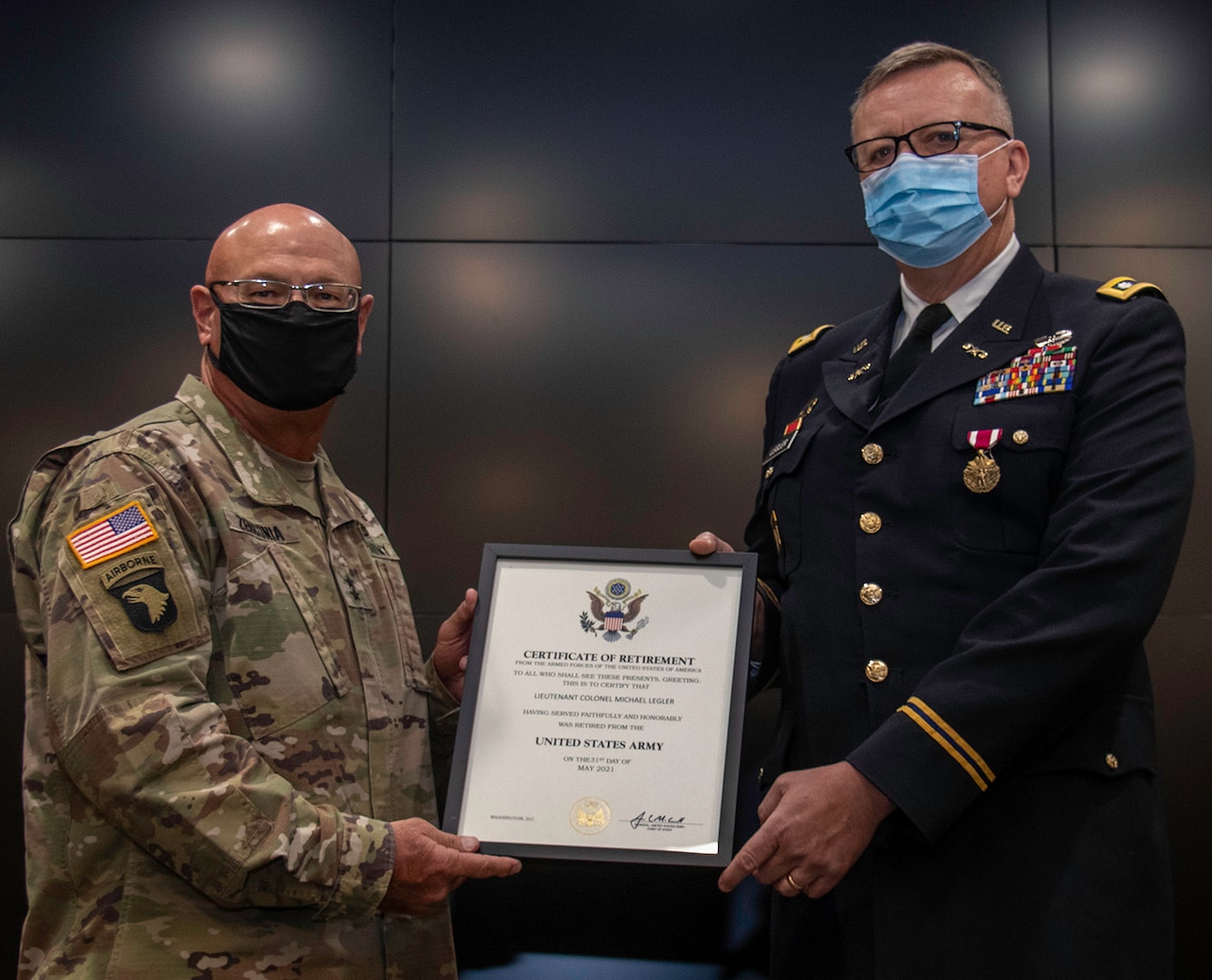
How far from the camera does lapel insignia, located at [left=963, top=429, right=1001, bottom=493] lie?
5.16 ft

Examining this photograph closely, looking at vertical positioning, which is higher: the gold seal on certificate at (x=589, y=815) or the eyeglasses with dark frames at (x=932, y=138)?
the eyeglasses with dark frames at (x=932, y=138)

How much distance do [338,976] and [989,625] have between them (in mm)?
1164

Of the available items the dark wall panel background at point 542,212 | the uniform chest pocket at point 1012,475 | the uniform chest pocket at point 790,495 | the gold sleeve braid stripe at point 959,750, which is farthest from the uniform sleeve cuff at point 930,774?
the dark wall panel background at point 542,212

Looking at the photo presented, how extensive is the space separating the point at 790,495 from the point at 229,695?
0.97 m

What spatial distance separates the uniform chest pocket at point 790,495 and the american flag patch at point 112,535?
3.32 feet

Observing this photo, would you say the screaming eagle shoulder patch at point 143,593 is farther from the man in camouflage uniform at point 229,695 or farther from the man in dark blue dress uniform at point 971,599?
the man in dark blue dress uniform at point 971,599

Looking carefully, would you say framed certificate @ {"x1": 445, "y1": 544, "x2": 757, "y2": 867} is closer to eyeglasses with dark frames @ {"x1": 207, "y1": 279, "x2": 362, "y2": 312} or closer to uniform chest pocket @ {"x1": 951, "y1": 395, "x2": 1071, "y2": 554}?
uniform chest pocket @ {"x1": 951, "y1": 395, "x2": 1071, "y2": 554}

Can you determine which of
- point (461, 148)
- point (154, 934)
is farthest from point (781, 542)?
point (461, 148)

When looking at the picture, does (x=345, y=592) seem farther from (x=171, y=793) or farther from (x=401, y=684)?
(x=171, y=793)

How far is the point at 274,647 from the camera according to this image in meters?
1.75

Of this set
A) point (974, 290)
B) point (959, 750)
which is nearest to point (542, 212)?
point (974, 290)

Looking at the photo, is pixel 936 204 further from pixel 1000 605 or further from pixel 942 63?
pixel 1000 605

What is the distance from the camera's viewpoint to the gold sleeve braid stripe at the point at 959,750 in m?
1.43

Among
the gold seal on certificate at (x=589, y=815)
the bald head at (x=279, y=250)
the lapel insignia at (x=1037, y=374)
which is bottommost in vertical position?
the gold seal on certificate at (x=589, y=815)
